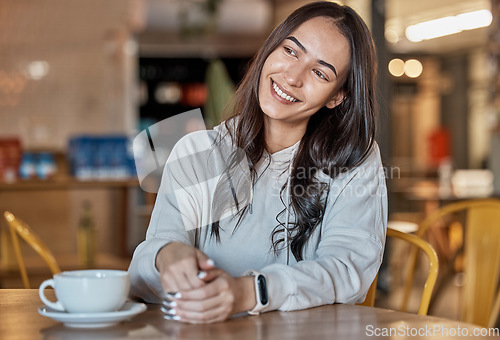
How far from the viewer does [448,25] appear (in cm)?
789

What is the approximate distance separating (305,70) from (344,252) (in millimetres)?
355

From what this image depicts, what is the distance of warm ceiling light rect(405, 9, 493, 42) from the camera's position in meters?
7.40

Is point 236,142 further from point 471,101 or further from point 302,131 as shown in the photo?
point 471,101

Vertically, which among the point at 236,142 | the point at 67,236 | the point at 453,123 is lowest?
the point at 67,236

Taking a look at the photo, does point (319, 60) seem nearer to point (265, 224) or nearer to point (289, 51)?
point (289, 51)

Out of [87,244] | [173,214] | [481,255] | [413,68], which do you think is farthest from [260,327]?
[413,68]

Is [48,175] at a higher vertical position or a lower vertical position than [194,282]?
higher

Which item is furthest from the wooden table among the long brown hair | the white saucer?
the long brown hair

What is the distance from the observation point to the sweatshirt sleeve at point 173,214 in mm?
1130

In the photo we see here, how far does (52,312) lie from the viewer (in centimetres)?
93

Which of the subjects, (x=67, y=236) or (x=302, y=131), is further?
(x=67, y=236)

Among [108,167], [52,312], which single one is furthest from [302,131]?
[108,167]

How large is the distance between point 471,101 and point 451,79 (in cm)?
53

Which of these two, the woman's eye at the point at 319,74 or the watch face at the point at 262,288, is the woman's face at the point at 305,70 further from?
the watch face at the point at 262,288
